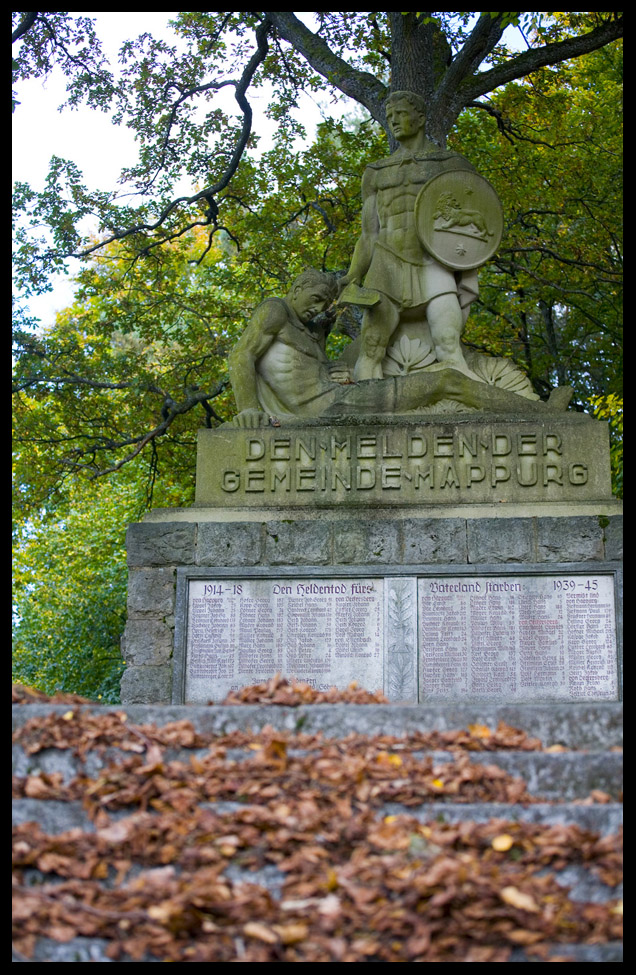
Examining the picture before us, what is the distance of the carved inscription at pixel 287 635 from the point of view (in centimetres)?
874

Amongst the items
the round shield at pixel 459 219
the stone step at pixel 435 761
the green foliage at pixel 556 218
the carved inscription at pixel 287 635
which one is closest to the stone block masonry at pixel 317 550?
the carved inscription at pixel 287 635

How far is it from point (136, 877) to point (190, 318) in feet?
48.0

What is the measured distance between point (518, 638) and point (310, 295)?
3.66m

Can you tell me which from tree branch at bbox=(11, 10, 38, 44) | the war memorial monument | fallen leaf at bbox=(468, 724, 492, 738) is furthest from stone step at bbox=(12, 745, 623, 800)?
tree branch at bbox=(11, 10, 38, 44)

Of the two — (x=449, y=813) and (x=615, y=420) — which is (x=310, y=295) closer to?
(x=615, y=420)

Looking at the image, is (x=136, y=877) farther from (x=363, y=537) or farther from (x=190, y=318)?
(x=190, y=318)

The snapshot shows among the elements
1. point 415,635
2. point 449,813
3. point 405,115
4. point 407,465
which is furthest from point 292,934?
point 405,115

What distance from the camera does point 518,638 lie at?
8.65 meters

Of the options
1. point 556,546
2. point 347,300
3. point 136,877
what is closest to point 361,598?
point 556,546

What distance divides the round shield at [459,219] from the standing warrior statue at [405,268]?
0.15 ft

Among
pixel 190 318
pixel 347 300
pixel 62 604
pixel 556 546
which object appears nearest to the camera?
pixel 556 546

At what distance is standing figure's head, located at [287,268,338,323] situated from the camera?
34.7ft

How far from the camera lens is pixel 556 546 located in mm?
8797

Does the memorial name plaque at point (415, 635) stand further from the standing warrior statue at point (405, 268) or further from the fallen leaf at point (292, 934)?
the fallen leaf at point (292, 934)
